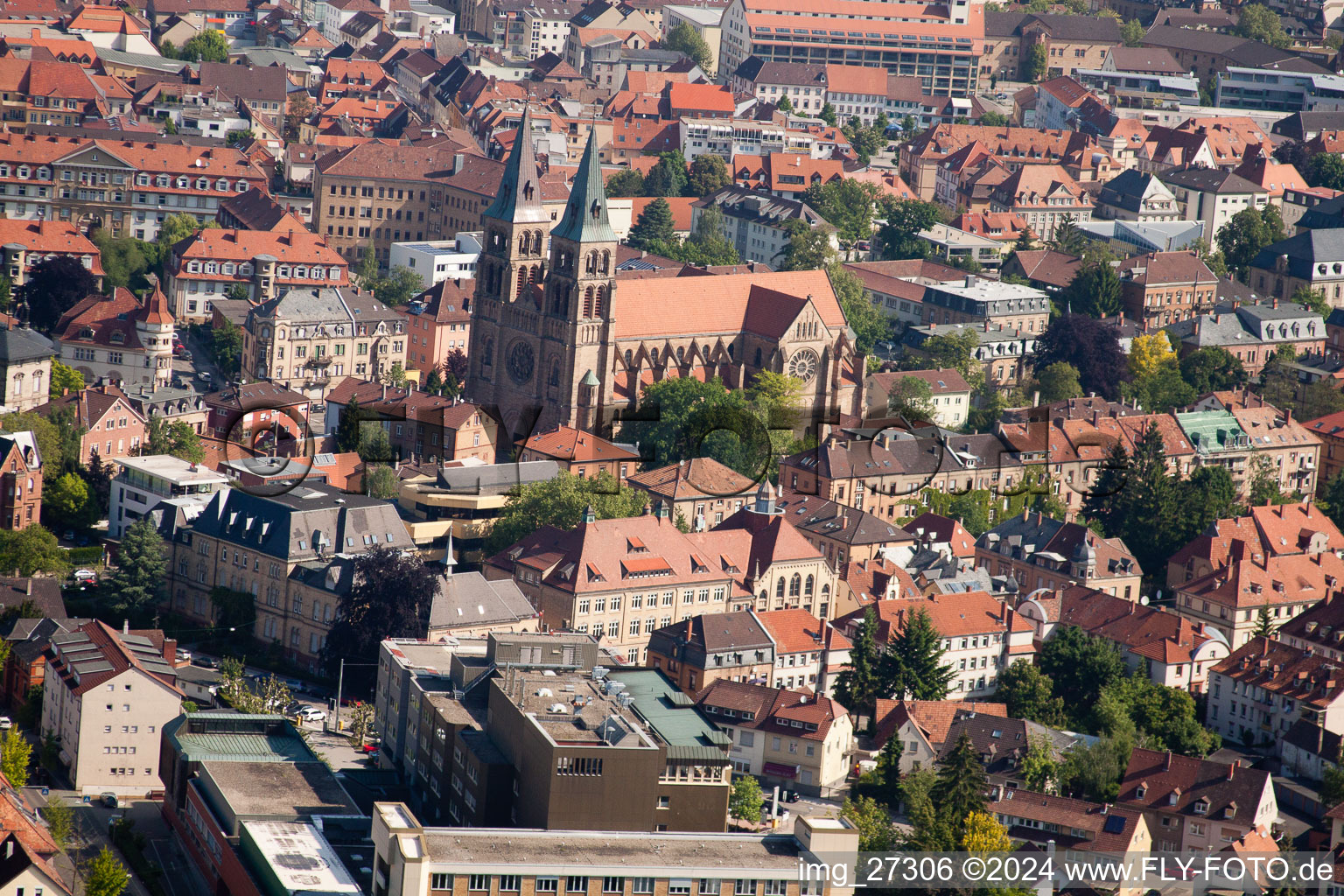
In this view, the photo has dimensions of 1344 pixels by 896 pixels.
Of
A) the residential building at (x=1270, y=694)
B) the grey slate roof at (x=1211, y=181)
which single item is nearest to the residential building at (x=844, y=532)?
the residential building at (x=1270, y=694)

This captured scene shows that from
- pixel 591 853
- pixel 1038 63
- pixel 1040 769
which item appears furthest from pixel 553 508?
pixel 1038 63

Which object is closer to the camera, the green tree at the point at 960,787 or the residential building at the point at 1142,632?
the green tree at the point at 960,787

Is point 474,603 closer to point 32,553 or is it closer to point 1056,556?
point 32,553

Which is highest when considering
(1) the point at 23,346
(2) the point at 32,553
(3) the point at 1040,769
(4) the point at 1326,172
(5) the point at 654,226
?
(4) the point at 1326,172

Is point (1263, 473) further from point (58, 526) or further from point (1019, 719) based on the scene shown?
point (58, 526)

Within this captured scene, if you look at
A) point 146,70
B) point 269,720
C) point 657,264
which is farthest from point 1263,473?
point 146,70

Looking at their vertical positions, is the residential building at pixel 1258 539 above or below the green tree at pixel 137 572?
above

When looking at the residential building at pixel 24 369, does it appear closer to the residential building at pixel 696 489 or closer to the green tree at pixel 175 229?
the green tree at pixel 175 229
